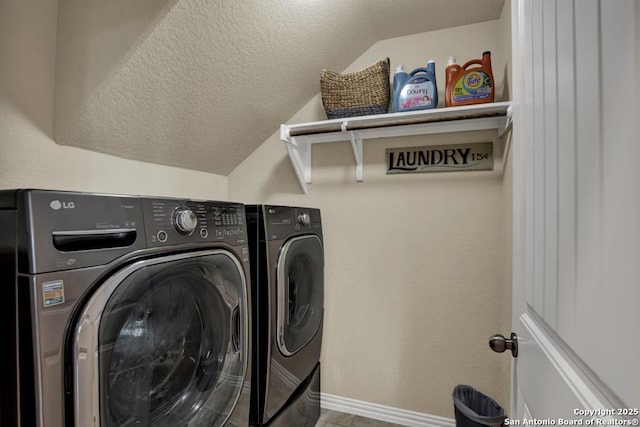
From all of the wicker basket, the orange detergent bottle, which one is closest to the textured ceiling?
the wicker basket

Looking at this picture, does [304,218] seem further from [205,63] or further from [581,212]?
[581,212]

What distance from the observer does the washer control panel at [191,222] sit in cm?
79

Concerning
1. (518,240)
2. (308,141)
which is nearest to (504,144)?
(518,240)

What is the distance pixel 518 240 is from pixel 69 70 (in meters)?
1.74

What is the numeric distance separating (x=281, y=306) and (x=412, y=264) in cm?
96

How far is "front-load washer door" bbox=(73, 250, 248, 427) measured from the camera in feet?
2.06

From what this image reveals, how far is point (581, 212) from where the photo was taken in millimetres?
471

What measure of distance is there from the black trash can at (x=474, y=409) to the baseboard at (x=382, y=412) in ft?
0.87

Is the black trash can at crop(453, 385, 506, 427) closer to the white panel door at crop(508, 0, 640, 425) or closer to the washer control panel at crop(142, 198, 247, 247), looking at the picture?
the white panel door at crop(508, 0, 640, 425)

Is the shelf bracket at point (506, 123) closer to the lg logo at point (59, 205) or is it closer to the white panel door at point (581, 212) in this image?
the white panel door at point (581, 212)

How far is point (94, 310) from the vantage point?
625mm

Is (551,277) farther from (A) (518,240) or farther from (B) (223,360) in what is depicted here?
(B) (223,360)

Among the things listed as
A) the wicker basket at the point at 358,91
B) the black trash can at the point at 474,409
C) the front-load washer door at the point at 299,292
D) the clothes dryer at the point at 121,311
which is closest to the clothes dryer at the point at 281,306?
the front-load washer door at the point at 299,292

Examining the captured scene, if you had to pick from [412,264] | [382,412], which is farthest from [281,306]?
[382,412]
